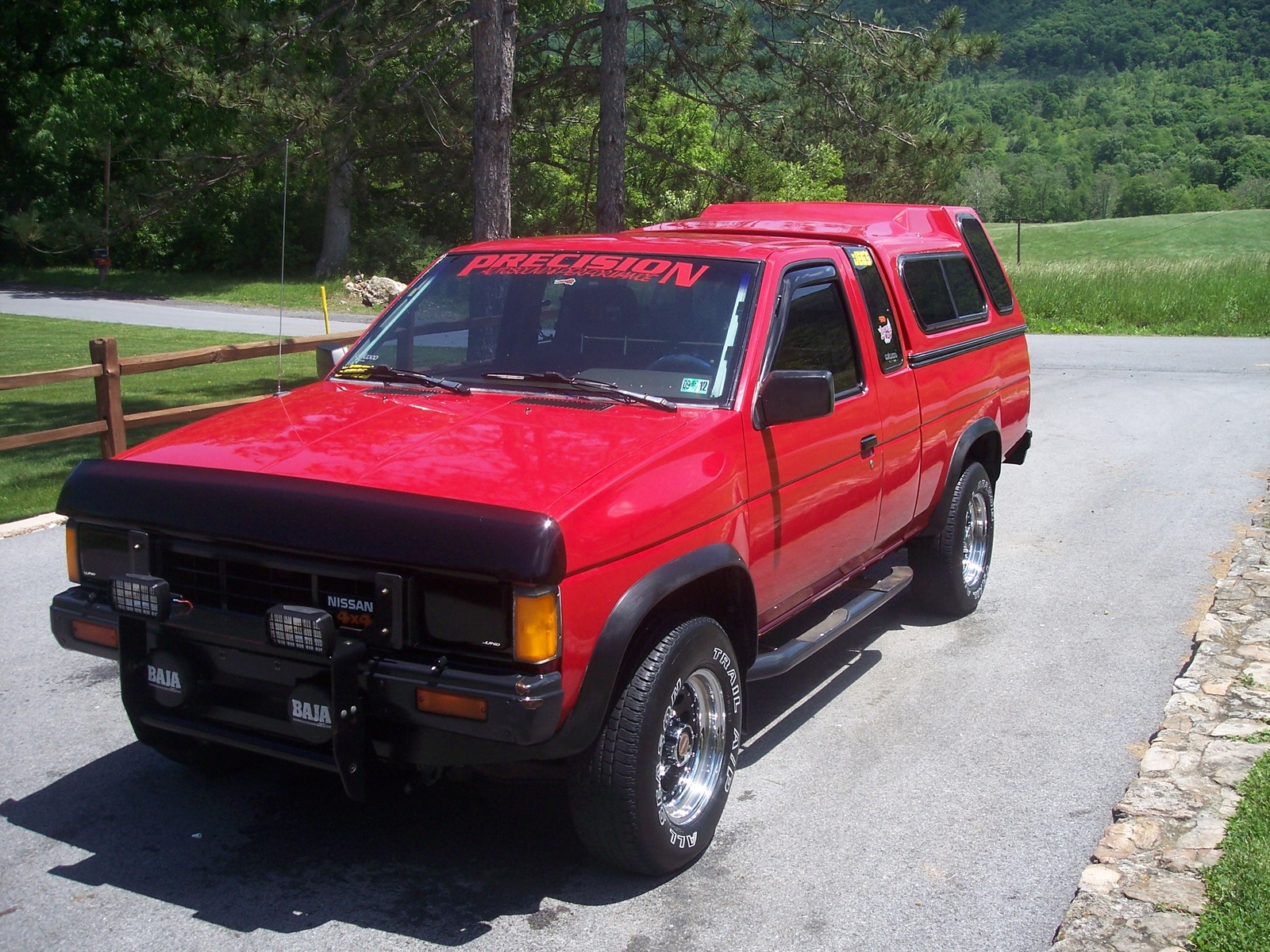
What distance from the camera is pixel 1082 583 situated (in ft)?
24.5

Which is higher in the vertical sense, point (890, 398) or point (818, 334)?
point (818, 334)

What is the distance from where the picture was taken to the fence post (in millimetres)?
9258

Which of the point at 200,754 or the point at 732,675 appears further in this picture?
the point at 200,754

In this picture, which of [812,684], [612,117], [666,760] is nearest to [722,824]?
[666,760]

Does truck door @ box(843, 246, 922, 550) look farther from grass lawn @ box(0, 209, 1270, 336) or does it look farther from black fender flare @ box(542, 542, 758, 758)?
grass lawn @ box(0, 209, 1270, 336)

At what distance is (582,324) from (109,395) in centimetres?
594

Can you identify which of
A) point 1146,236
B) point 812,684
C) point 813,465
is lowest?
point 812,684

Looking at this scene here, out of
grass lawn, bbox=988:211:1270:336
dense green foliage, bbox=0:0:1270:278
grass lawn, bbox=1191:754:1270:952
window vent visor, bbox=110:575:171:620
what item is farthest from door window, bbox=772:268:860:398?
grass lawn, bbox=988:211:1270:336

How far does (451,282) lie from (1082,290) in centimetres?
2730

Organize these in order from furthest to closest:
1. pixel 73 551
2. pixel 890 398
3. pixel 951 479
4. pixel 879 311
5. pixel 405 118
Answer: pixel 405 118 < pixel 951 479 < pixel 879 311 < pixel 890 398 < pixel 73 551

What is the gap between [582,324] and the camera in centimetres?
483

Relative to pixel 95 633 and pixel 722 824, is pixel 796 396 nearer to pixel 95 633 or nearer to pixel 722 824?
pixel 722 824

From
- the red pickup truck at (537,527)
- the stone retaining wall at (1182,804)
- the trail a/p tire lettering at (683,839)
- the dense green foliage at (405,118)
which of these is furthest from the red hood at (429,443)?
the dense green foliage at (405,118)

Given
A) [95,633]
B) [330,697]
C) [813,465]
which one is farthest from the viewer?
[813,465]
